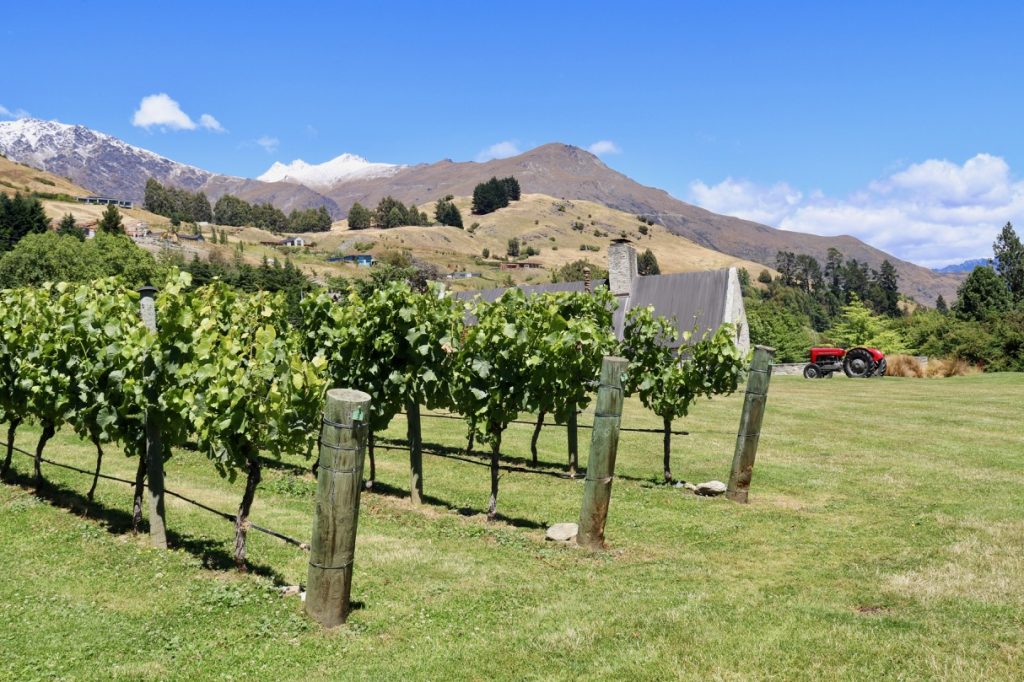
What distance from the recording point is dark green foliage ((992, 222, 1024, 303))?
3900 inches

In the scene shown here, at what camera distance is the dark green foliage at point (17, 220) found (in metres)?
97.3

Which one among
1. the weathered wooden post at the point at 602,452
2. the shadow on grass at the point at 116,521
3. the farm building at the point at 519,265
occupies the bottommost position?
the shadow on grass at the point at 116,521

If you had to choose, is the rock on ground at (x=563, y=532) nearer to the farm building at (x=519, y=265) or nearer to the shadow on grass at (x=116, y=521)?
the shadow on grass at (x=116, y=521)

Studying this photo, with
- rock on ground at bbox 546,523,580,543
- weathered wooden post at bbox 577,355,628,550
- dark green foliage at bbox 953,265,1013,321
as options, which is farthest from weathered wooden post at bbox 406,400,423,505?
dark green foliage at bbox 953,265,1013,321

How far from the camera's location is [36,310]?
12.7 metres

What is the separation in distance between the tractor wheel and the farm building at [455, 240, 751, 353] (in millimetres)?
5590

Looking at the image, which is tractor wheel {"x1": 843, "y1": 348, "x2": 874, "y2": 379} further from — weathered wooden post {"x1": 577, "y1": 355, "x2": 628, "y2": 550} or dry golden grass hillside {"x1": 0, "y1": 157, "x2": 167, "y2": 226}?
dry golden grass hillside {"x1": 0, "y1": 157, "x2": 167, "y2": 226}

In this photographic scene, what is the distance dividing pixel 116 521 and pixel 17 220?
108985 millimetres

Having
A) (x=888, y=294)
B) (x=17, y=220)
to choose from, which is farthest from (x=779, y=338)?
(x=888, y=294)

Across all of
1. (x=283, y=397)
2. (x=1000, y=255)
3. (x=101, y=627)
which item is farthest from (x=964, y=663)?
(x=1000, y=255)

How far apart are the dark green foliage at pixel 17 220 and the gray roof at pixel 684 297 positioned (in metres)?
83.0

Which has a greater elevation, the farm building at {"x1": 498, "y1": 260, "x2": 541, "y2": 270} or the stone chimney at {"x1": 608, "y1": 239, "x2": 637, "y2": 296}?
the farm building at {"x1": 498, "y1": 260, "x2": 541, "y2": 270}

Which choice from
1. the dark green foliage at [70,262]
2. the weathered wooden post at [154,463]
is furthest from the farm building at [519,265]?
the weathered wooden post at [154,463]

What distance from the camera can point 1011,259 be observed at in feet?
340
